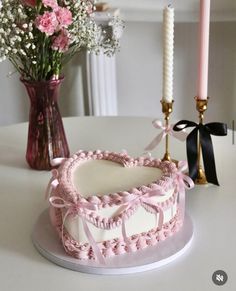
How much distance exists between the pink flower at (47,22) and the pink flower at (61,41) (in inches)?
1.7

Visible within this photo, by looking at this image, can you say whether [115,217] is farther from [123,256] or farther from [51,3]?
[51,3]

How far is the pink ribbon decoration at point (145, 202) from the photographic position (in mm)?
853

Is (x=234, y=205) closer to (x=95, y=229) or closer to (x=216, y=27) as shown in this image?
(x=95, y=229)

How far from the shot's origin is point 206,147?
1.12 metres

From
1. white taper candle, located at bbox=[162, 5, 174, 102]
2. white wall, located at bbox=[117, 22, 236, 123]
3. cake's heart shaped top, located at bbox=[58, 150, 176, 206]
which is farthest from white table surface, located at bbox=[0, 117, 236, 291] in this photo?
white wall, located at bbox=[117, 22, 236, 123]

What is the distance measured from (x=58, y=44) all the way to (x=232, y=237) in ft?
1.66

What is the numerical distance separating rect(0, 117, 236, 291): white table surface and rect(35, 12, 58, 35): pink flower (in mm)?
324

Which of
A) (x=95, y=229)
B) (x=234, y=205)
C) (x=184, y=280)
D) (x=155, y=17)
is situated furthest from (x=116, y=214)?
(x=155, y=17)

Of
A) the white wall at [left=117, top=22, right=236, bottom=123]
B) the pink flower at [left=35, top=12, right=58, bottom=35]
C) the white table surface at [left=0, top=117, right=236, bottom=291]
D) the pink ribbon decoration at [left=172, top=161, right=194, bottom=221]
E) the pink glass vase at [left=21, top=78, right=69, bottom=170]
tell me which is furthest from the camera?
the white wall at [left=117, top=22, right=236, bottom=123]

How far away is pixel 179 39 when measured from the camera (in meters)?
1.98

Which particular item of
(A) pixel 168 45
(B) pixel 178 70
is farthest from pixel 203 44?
(B) pixel 178 70

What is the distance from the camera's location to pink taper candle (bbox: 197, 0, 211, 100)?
1.07 meters

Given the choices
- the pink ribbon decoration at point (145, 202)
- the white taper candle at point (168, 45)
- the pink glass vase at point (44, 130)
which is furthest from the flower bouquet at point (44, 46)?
the pink ribbon decoration at point (145, 202)

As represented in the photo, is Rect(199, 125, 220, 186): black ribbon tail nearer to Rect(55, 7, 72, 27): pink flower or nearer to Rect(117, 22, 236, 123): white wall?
Rect(55, 7, 72, 27): pink flower
